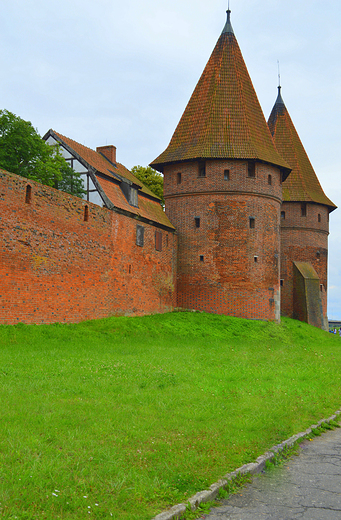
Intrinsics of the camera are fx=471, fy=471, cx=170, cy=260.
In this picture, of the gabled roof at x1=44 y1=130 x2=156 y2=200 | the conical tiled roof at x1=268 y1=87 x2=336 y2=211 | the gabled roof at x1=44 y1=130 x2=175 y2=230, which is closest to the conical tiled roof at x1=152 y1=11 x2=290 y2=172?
the gabled roof at x1=44 y1=130 x2=175 y2=230

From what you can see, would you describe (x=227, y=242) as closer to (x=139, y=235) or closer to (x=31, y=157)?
(x=139, y=235)

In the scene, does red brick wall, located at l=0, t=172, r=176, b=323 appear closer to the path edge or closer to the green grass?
the green grass

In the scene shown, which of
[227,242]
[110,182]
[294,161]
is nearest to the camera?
[110,182]

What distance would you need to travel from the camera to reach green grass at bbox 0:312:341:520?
A: 4230 mm

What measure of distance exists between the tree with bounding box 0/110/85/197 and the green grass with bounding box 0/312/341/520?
27.4 ft

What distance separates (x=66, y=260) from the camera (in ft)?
54.0

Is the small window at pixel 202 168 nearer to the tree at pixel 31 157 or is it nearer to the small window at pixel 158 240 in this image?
the small window at pixel 158 240

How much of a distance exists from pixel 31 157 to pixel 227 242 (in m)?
10.4

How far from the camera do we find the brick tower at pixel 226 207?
2417cm

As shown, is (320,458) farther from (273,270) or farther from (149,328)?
(273,270)

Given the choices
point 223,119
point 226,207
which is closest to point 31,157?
point 226,207

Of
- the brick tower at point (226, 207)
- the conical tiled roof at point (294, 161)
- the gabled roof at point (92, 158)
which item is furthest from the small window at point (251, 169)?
the conical tiled roof at point (294, 161)

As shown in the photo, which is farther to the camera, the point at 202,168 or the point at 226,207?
the point at 202,168

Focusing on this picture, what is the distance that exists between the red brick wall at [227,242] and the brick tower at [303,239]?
6163mm
